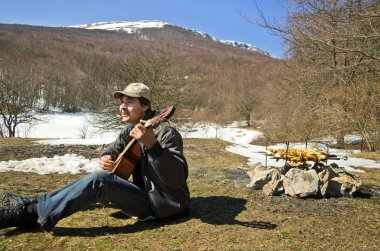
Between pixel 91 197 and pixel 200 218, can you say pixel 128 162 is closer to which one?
pixel 91 197

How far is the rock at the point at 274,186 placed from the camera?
5.30m

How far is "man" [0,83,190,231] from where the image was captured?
358 cm

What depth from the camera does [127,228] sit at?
157 inches

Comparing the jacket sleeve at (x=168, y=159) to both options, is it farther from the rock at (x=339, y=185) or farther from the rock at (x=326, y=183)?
the rock at (x=339, y=185)

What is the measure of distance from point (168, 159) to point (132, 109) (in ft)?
2.84

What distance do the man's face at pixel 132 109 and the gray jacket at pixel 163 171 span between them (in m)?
Result: 0.19

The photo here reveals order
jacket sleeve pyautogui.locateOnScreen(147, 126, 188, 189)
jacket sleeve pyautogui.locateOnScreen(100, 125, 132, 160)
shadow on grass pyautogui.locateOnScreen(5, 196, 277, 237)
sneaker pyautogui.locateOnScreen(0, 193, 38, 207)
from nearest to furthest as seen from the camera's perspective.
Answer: jacket sleeve pyautogui.locateOnScreen(147, 126, 188, 189) → sneaker pyautogui.locateOnScreen(0, 193, 38, 207) → shadow on grass pyautogui.locateOnScreen(5, 196, 277, 237) → jacket sleeve pyautogui.locateOnScreen(100, 125, 132, 160)

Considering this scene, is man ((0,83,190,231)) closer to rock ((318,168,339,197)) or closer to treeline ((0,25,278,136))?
rock ((318,168,339,197))

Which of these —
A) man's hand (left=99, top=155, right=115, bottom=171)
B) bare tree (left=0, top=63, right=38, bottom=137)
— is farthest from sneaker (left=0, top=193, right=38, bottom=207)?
bare tree (left=0, top=63, right=38, bottom=137)

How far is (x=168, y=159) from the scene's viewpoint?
3508 millimetres

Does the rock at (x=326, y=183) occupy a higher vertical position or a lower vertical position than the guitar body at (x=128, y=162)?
lower

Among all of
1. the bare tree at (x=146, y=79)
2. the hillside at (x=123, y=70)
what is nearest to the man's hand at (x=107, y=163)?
the bare tree at (x=146, y=79)

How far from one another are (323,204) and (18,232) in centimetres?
367

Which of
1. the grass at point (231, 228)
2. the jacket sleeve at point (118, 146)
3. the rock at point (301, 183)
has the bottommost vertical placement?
A: the grass at point (231, 228)
